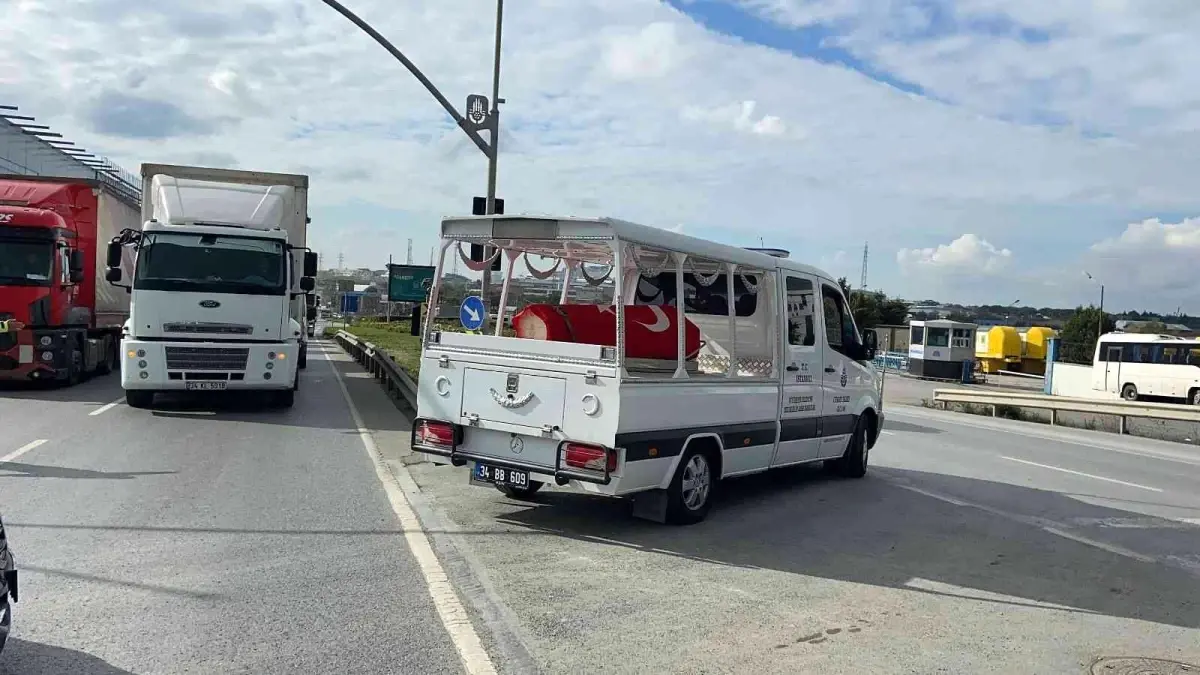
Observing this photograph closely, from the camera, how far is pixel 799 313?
10320mm

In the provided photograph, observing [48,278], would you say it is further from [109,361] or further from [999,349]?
[999,349]

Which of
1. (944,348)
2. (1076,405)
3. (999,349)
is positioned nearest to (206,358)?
(1076,405)

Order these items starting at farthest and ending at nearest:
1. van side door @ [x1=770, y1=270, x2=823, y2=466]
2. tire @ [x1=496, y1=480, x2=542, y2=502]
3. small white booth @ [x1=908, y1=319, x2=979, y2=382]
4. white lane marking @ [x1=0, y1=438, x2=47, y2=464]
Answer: small white booth @ [x1=908, y1=319, x2=979, y2=382], white lane marking @ [x1=0, y1=438, x2=47, y2=464], van side door @ [x1=770, y1=270, x2=823, y2=466], tire @ [x1=496, y1=480, x2=542, y2=502]

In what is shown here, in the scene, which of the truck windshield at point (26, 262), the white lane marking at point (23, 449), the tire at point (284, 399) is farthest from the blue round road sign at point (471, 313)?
the truck windshield at point (26, 262)

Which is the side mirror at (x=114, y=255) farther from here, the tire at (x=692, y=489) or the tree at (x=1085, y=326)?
the tree at (x=1085, y=326)

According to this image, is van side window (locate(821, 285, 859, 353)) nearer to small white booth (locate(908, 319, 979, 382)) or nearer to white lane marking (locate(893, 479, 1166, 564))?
white lane marking (locate(893, 479, 1166, 564))

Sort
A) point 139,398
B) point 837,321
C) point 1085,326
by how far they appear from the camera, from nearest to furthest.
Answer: point 837,321
point 139,398
point 1085,326

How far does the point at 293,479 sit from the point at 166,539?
288cm

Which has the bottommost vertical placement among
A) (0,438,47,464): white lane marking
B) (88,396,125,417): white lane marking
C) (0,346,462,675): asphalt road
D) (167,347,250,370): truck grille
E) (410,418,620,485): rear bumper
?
(88,396,125,417): white lane marking

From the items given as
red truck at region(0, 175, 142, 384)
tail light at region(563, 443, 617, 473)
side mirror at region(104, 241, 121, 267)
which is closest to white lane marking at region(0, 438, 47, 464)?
side mirror at region(104, 241, 121, 267)

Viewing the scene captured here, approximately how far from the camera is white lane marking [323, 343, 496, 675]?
516 cm

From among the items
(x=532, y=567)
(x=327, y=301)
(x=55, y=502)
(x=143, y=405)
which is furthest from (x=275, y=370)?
(x=327, y=301)

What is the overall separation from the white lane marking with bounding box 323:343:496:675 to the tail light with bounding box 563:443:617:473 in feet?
4.02

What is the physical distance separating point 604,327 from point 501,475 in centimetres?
152
